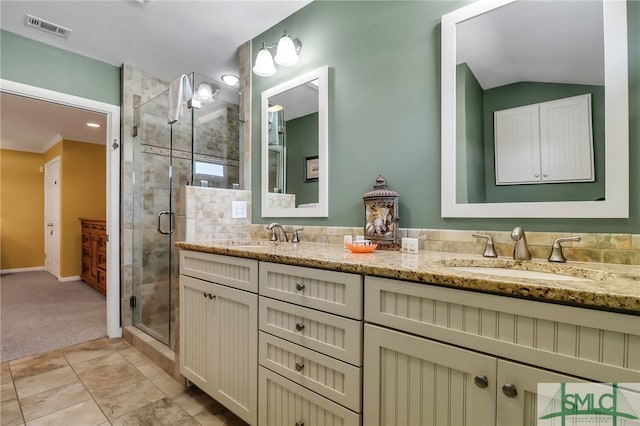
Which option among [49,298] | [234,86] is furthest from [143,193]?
[49,298]

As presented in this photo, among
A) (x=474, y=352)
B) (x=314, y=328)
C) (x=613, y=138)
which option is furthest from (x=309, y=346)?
(x=613, y=138)

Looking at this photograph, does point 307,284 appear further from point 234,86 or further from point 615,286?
point 234,86

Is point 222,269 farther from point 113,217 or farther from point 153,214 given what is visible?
point 113,217

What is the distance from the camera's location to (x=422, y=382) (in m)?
0.87

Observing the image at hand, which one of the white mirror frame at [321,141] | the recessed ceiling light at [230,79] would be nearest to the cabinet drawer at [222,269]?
the white mirror frame at [321,141]

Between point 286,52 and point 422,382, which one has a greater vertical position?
point 286,52

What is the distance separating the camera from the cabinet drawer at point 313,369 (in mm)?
1005

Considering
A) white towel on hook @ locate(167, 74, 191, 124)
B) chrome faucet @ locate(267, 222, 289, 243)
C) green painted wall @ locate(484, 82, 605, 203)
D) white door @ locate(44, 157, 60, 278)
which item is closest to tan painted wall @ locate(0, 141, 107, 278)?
white door @ locate(44, 157, 60, 278)

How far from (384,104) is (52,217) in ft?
21.6

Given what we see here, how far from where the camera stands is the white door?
5.16 meters

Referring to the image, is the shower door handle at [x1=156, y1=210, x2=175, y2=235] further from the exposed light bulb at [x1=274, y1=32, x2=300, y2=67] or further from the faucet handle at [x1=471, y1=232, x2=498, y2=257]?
the faucet handle at [x1=471, y1=232, x2=498, y2=257]

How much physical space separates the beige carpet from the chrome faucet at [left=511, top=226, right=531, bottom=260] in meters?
3.31

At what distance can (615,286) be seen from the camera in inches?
26.9

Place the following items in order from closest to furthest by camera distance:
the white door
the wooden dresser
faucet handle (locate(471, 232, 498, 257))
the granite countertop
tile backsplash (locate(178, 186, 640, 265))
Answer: the granite countertop, tile backsplash (locate(178, 186, 640, 265)), faucet handle (locate(471, 232, 498, 257)), the wooden dresser, the white door
